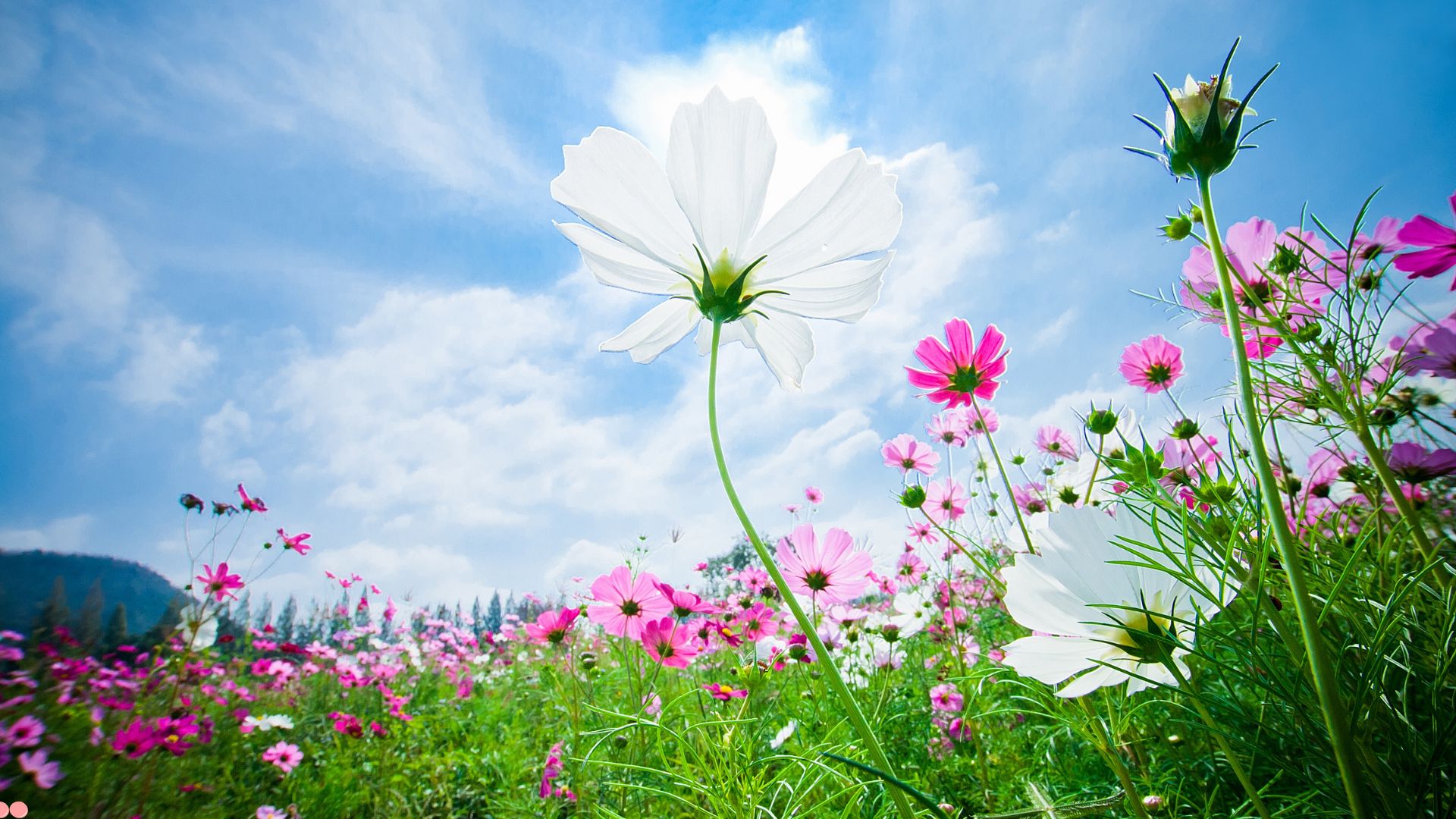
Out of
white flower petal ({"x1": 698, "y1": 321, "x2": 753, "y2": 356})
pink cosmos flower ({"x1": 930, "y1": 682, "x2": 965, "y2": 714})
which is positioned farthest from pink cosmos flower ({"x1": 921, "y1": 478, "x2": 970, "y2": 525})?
white flower petal ({"x1": 698, "y1": 321, "x2": 753, "y2": 356})

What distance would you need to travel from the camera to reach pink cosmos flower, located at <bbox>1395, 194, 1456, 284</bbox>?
0.64 m

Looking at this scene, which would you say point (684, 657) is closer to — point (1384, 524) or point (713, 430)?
point (713, 430)

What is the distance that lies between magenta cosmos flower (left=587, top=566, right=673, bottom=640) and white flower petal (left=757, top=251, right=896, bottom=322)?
805mm

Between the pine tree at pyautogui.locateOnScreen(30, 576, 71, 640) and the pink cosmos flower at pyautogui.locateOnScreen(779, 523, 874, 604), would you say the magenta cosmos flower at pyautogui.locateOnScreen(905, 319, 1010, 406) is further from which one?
the pine tree at pyautogui.locateOnScreen(30, 576, 71, 640)

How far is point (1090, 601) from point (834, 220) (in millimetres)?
311

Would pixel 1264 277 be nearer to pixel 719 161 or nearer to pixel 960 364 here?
pixel 960 364

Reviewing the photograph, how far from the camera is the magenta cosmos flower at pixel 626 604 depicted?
1125 mm

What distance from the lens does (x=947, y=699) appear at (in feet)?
4.78

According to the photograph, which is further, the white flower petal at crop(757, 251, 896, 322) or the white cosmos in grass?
the white flower petal at crop(757, 251, 896, 322)

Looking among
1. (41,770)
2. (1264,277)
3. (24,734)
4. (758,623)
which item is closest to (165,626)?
(24,734)

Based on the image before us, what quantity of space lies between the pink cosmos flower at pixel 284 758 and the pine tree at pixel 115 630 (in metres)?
1.78

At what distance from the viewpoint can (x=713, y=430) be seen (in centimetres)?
36

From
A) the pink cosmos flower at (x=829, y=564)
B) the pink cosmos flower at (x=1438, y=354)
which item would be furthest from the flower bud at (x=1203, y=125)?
the pink cosmos flower at (x=829, y=564)

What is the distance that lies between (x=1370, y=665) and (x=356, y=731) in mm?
2274
